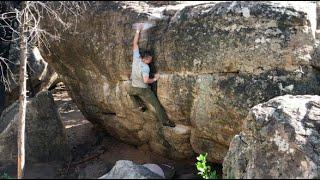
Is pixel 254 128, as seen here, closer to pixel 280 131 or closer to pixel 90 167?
pixel 280 131

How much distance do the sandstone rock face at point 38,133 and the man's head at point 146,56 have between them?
108 inches

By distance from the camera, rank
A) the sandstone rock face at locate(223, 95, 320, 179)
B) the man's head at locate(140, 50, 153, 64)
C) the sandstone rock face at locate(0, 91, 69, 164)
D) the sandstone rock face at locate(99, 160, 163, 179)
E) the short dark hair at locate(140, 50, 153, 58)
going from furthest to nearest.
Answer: the sandstone rock face at locate(0, 91, 69, 164)
the short dark hair at locate(140, 50, 153, 58)
the man's head at locate(140, 50, 153, 64)
the sandstone rock face at locate(223, 95, 320, 179)
the sandstone rock face at locate(99, 160, 163, 179)

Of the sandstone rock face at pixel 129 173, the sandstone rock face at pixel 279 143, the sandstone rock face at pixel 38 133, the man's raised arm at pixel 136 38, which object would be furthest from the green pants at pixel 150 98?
the sandstone rock face at pixel 129 173

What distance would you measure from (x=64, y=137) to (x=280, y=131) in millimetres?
7031

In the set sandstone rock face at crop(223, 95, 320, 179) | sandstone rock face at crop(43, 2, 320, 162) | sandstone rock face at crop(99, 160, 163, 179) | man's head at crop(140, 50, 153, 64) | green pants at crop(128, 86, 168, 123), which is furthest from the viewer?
green pants at crop(128, 86, 168, 123)

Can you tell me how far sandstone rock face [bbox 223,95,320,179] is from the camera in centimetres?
605

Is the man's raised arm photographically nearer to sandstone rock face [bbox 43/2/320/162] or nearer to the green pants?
sandstone rock face [bbox 43/2/320/162]

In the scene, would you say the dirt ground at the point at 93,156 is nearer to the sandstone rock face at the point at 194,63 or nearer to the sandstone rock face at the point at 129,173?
the sandstone rock face at the point at 194,63

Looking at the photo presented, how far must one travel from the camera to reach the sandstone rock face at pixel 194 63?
30.6 feet

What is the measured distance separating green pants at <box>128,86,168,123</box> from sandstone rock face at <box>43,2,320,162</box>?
0.21 m

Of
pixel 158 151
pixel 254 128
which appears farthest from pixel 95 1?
pixel 254 128

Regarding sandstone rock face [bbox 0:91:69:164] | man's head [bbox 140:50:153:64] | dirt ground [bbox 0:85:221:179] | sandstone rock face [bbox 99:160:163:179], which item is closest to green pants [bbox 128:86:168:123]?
man's head [bbox 140:50:153:64]

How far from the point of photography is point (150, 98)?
1105 centimetres

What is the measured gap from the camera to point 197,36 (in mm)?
10156
